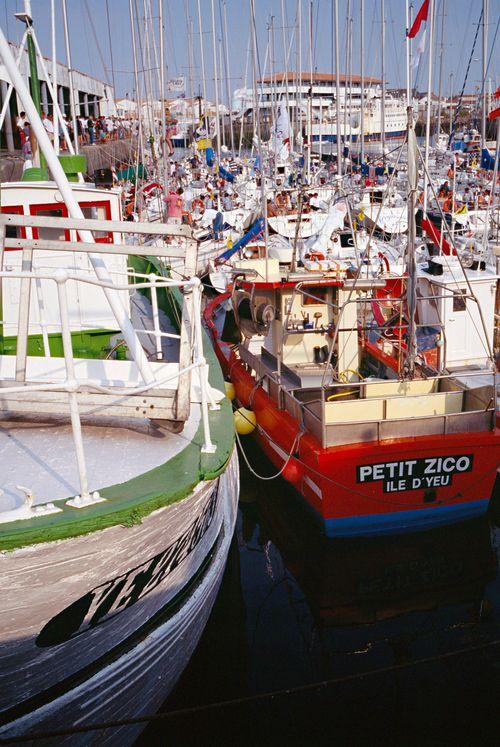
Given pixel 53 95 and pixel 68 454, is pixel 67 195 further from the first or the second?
pixel 53 95

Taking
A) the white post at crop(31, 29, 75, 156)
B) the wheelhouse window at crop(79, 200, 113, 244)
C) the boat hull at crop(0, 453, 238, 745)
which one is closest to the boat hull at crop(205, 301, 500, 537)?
the boat hull at crop(0, 453, 238, 745)

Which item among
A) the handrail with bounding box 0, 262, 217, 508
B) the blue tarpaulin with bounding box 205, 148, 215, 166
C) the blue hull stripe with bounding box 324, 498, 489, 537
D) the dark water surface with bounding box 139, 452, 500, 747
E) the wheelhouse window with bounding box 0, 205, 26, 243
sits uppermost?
the blue tarpaulin with bounding box 205, 148, 215, 166

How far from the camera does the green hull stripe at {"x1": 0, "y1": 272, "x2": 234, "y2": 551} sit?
4.09 meters

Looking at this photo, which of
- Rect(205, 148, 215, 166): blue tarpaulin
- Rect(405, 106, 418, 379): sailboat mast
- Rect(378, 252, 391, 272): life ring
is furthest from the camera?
Rect(205, 148, 215, 166): blue tarpaulin

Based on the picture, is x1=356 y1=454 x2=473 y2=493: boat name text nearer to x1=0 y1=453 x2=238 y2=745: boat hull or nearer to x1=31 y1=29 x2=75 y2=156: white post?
x1=0 y1=453 x2=238 y2=745: boat hull

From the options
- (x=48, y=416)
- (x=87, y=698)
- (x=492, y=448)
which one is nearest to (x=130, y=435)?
(x=48, y=416)

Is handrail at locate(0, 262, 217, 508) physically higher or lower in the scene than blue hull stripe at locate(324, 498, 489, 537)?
higher

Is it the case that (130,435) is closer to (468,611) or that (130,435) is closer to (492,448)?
(468,611)

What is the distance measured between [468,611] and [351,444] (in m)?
2.17

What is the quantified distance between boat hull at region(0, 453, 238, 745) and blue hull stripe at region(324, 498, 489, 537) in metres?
2.97

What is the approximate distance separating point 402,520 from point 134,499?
494cm

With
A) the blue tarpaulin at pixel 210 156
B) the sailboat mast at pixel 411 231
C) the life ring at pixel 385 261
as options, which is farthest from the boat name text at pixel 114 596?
the blue tarpaulin at pixel 210 156

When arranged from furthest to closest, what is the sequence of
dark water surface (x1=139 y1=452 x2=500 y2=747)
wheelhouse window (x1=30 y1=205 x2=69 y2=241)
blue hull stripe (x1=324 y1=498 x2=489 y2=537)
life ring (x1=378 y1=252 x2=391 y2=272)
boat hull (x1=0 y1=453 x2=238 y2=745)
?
life ring (x1=378 y1=252 x2=391 y2=272) < blue hull stripe (x1=324 y1=498 x2=489 y2=537) < wheelhouse window (x1=30 y1=205 x2=69 y2=241) < dark water surface (x1=139 y1=452 x2=500 y2=747) < boat hull (x1=0 y1=453 x2=238 y2=745)

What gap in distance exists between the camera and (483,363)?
1176 centimetres
